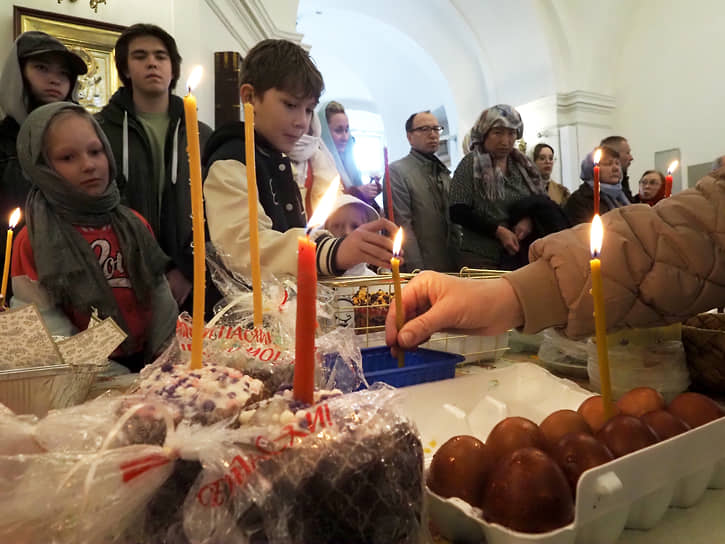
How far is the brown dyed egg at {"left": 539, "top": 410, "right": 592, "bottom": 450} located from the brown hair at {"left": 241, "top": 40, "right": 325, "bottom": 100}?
106cm

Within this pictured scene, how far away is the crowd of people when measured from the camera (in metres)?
0.75

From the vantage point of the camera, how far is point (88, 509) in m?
0.29

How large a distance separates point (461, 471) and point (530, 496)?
67 mm

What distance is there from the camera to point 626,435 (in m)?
0.43

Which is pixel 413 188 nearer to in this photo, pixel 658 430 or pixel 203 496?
pixel 658 430

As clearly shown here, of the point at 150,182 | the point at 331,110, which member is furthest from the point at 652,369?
the point at 331,110

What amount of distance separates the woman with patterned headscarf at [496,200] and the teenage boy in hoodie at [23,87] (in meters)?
1.54

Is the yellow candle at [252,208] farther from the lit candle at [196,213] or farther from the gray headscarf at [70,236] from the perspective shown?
the gray headscarf at [70,236]

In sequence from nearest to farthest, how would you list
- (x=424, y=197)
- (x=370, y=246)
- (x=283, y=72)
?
(x=370, y=246) → (x=283, y=72) → (x=424, y=197)

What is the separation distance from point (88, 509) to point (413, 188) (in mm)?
2250

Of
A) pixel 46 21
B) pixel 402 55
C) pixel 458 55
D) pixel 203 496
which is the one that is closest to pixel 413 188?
pixel 46 21

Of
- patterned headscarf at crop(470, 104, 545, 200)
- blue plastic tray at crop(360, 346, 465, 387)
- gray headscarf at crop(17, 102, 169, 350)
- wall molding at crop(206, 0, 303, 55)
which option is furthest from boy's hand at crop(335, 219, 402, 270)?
wall molding at crop(206, 0, 303, 55)

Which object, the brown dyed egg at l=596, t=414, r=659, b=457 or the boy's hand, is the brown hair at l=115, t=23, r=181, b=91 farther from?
the brown dyed egg at l=596, t=414, r=659, b=457

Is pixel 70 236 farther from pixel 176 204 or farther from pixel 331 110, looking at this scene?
pixel 331 110
